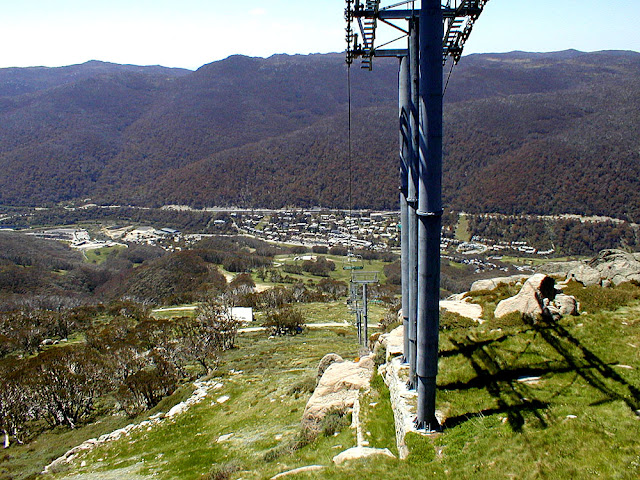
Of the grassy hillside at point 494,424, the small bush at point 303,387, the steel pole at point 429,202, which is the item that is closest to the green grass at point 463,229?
the grassy hillside at point 494,424

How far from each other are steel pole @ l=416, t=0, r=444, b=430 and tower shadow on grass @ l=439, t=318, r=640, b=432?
5.25ft

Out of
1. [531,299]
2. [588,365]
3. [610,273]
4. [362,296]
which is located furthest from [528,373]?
[362,296]

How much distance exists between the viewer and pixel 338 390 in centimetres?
1928

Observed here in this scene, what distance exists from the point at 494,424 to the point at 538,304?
7.40 meters

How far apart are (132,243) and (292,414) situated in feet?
550

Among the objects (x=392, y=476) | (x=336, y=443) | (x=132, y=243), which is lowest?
(x=132, y=243)

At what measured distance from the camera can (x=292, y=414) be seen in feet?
74.9

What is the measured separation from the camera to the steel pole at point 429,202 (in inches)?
405

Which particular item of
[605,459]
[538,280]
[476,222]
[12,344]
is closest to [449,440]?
[605,459]

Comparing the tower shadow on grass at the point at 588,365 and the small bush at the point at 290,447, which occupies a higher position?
the tower shadow on grass at the point at 588,365

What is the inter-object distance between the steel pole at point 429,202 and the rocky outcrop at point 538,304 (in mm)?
7465

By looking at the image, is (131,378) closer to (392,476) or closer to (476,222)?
(392,476)

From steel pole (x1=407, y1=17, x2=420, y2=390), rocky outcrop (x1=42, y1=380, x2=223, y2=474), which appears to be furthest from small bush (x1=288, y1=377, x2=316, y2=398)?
steel pole (x1=407, y1=17, x2=420, y2=390)

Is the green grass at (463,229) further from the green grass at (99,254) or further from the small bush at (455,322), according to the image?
the small bush at (455,322)
